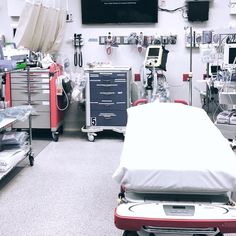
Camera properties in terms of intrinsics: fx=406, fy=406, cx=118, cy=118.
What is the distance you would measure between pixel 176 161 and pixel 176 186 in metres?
0.14

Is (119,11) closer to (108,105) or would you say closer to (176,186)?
(108,105)

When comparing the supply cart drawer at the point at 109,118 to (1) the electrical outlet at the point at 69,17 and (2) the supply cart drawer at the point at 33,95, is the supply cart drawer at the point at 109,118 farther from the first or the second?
(1) the electrical outlet at the point at 69,17

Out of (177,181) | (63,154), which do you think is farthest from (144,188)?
(63,154)

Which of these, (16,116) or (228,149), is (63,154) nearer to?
(16,116)

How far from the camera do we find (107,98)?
18.0 ft

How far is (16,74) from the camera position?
545cm

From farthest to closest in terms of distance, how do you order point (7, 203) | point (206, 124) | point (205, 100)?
point (205, 100) → point (7, 203) → point (206, 124)

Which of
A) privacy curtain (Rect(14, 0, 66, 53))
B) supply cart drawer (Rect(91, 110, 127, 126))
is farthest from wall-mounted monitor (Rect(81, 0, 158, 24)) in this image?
supply cart drawer (Rect(91, 110, 127, 126))

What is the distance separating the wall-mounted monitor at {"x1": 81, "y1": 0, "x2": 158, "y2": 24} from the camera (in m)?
5.77

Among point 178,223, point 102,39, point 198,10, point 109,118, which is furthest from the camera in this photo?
point 102,39

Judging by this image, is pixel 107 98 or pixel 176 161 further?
pixel 107 98

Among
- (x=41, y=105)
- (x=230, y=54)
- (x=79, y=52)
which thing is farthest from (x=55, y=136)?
(x=230, y=54)

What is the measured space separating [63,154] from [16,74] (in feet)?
4.36

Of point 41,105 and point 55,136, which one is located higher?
point 41,105
